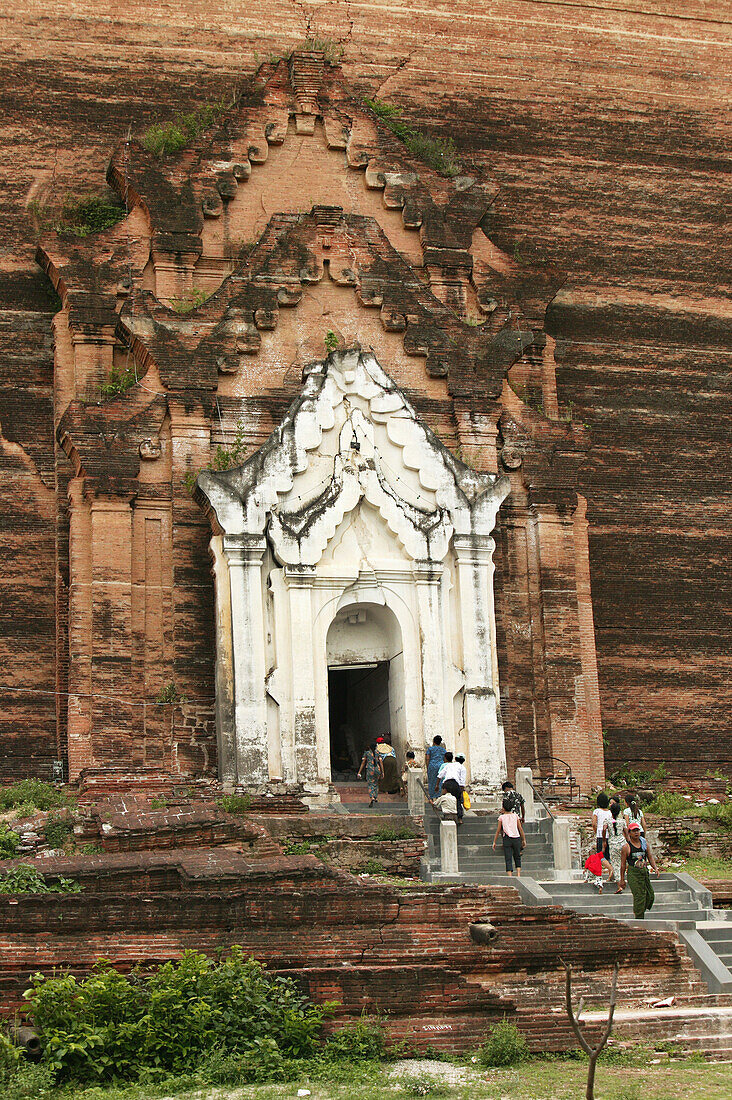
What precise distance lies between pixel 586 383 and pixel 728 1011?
15.2 metres

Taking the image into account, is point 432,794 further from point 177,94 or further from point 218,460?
point 177,94

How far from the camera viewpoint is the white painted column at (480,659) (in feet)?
75.7

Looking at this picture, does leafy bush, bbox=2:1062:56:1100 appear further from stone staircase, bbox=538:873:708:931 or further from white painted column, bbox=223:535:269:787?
white painted column, bbox=223:535:269:787

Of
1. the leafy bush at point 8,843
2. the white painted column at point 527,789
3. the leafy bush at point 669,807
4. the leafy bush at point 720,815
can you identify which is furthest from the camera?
the leafy bush at point 669,807

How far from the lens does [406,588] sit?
76.8ft

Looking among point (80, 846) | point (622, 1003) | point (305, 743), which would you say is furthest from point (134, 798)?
point (622, 1003)

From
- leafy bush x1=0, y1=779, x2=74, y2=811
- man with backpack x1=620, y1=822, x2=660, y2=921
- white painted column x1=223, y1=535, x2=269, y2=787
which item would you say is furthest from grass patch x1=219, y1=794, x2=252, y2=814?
man with backpack x1=620, y1=822, x2=660, y2=921

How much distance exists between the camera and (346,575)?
23125 millimetres

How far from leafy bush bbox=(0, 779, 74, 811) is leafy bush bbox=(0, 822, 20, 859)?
64.4 inches

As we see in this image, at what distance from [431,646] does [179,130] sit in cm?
943

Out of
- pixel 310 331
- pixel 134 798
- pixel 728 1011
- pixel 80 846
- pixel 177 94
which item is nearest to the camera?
pixel 728 1011

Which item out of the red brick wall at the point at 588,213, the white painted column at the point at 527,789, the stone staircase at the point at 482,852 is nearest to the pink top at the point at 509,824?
the stone staircase at the point at 482,852

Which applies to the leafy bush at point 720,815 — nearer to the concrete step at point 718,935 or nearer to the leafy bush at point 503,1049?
the concrete step at point 718,935

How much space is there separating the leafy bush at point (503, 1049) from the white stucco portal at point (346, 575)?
7.73 m
